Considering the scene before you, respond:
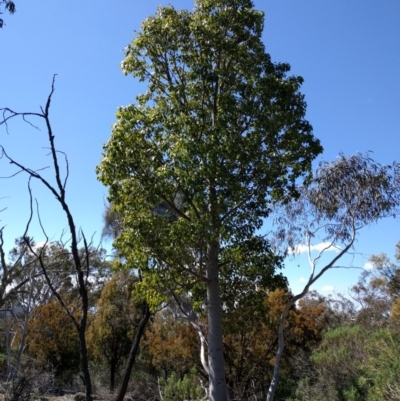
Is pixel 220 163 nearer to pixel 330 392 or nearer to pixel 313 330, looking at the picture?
pixel 330 392

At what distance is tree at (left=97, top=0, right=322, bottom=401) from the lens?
704 centimetres

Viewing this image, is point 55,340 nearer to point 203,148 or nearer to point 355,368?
point 355,368

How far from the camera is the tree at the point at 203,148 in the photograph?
23.1 ft

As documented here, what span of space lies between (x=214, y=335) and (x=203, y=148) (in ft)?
9.89

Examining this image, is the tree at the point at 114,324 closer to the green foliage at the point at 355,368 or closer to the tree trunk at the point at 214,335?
the green foliage at the point at 355,368

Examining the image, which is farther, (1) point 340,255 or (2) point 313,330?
(2) point 313,330

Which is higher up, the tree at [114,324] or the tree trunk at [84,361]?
the tree at [114,324]

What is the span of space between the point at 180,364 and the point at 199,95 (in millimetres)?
12840

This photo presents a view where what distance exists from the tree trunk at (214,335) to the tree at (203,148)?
0.02m

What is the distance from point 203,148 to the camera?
265 inches

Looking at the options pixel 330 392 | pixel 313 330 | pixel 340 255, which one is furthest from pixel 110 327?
pixel 340 255

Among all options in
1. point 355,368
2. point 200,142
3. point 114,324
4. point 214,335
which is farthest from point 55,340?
point 200,142

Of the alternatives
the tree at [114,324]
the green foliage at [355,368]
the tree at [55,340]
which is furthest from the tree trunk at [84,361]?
the tree at [55,340]

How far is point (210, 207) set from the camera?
7.41m
